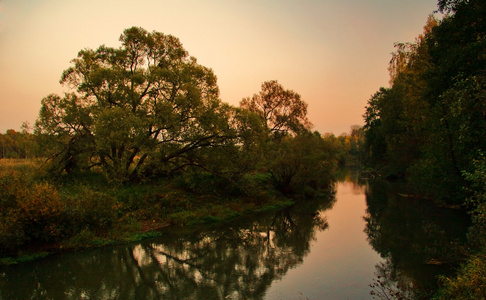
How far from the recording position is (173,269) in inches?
522

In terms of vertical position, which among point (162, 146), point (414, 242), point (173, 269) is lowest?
point (173, 269)

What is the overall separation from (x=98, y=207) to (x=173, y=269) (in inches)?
250

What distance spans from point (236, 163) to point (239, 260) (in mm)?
12877

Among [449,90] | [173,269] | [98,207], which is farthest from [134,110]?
[449,90]

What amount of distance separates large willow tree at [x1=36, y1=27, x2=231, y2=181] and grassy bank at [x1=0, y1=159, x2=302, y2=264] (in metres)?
1.87

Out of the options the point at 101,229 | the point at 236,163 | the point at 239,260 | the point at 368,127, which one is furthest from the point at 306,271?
the point at 368,127

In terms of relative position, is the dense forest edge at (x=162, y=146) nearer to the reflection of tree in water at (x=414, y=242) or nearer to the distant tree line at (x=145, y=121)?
the distant tree line at (x=145, y=121)

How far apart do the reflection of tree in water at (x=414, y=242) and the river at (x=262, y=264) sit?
0.14 feet

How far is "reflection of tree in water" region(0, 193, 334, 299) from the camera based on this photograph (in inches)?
432

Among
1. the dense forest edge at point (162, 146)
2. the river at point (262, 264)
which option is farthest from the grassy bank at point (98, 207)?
the river at point (262, 264)

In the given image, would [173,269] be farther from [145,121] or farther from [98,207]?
[145,121]

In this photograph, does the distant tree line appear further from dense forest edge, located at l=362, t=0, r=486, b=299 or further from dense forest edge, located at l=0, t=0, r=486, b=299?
dense forest edge, located at l=362, t=0, r=486, b=299

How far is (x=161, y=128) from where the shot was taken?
76.0ft

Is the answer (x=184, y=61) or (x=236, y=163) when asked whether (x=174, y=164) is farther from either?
(x=184, y=61)
